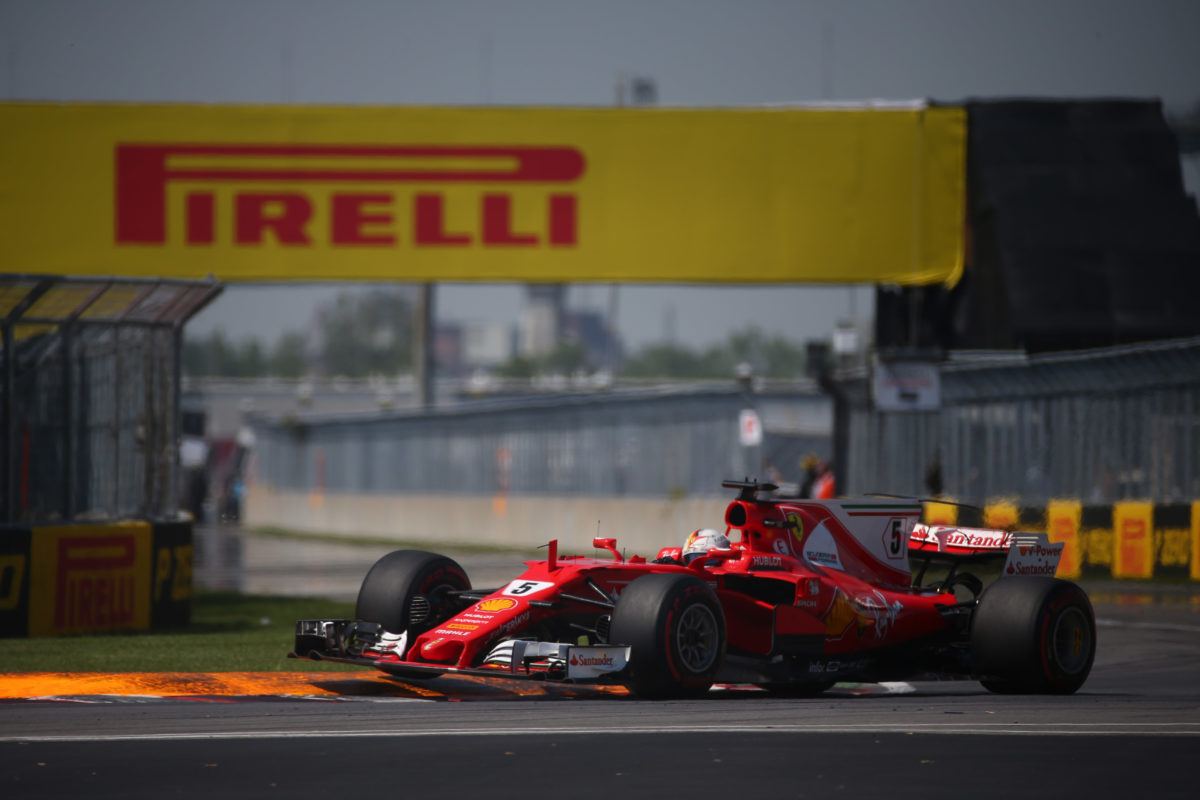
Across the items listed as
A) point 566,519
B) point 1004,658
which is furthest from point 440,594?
point 566,519

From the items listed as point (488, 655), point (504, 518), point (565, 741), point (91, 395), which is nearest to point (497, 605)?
point (488, 655)

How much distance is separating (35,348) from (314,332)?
595 ft

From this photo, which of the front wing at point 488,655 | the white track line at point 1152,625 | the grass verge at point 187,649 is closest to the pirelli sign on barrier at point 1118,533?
the white track line at point 1152,625

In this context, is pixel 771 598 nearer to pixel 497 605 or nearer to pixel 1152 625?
pixel 497 605

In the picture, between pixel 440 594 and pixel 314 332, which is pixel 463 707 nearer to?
pixel 440 594

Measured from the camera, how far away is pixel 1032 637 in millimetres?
10250

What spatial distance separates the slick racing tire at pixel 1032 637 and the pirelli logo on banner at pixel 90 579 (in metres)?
7.27

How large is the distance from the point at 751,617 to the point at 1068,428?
40.6 feet

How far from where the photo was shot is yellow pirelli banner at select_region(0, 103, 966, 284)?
2095cm

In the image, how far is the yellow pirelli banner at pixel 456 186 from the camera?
21.0 meters

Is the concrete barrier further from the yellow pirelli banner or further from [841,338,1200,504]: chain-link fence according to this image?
the yellow pirelli banner

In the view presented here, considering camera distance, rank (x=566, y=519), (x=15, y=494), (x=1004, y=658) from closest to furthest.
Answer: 1. (x=1004, y=658)
2. (x=15, y=494)
3. (x=566, y=519)

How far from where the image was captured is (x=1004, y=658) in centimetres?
1033

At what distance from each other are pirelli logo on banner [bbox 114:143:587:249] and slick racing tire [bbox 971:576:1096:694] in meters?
11.4
